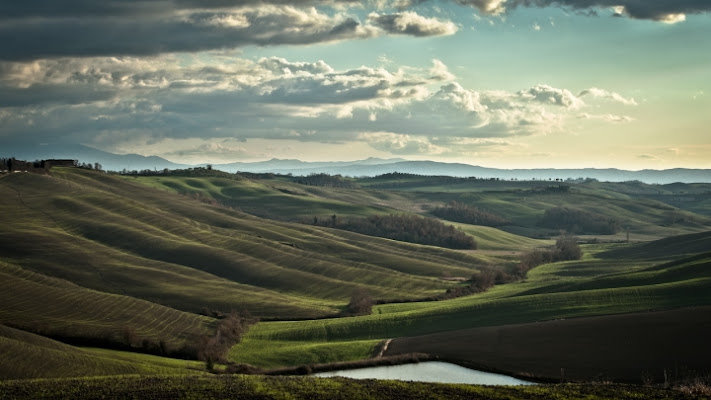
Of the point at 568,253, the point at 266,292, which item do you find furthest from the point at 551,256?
the point at 266,292

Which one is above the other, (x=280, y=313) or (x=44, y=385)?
(x=44, y=385)

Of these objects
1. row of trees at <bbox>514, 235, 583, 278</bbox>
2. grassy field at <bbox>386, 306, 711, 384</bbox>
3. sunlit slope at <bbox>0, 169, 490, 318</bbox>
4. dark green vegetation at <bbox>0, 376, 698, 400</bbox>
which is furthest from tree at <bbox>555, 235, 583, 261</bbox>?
dark green vegetation at <bbox>0, 376, 698, 400</bbox>

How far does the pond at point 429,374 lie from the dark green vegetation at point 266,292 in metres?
2.55

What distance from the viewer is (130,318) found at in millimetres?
91750

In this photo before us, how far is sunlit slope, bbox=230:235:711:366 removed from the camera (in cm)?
8356

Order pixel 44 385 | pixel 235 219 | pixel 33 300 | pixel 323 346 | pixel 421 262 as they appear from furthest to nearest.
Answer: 1. pixel 235 219
2. pixel 421 262
3. pixel 33 300
4. pixel 323 346
5. pixel 44 385

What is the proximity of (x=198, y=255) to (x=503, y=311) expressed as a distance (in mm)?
69057

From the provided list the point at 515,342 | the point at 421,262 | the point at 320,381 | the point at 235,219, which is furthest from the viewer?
the point at 235,219

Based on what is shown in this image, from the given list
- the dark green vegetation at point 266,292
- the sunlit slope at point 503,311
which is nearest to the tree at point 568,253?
the dark green vegetation at point 266,292

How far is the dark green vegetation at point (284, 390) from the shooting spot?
138ft

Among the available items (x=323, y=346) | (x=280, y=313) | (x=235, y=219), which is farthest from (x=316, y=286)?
(x=235, y=219)

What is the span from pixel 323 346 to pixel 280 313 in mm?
27249

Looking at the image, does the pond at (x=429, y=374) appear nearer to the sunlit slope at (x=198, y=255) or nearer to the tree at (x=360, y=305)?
the sunlit slope at (x=198, y=255)

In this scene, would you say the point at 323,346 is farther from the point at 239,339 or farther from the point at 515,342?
the point at 515,342
